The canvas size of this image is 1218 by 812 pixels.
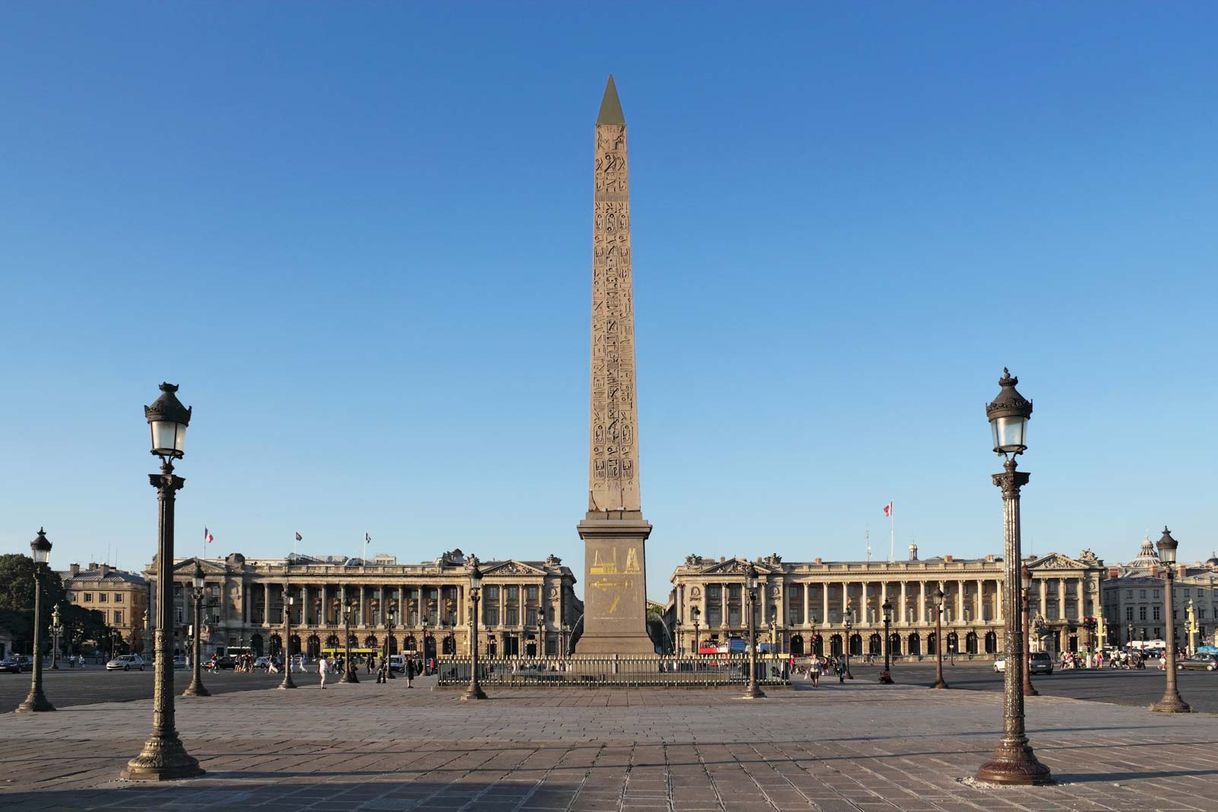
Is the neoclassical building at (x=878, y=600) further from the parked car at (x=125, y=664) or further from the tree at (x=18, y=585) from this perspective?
the parked car at (x=125, y=664)

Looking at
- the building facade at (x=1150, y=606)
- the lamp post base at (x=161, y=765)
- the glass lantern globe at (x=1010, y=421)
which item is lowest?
the building facade at (x=1150, y=606)

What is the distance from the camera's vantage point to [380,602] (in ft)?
527

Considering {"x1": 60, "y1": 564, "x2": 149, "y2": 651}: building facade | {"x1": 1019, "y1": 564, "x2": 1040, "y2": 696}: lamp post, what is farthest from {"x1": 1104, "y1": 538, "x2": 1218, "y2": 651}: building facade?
{"x1": 1019, "y1": 564, "x2": 1040, "y2": 696}: lamp post

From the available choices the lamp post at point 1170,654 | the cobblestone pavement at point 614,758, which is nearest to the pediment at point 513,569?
the cobblestone pavement at point 614,758

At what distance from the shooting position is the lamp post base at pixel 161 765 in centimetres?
1434

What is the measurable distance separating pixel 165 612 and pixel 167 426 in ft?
7.33

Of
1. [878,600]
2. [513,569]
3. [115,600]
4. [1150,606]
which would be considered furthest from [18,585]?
[1150,606]

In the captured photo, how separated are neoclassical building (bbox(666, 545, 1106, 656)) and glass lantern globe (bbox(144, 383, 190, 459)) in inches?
5634

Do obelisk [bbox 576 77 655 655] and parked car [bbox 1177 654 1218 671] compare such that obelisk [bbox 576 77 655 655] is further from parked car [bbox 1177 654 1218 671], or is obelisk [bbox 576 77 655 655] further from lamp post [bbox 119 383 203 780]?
parked car [bbox 1177 654 1218 671]

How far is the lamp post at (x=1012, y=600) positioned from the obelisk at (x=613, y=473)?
2144cm

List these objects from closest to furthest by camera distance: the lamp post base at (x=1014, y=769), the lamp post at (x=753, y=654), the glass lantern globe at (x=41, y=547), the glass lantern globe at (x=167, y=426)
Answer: the lamp post base at (x=1014, y=769), the glass lantern globe at (x=167, y=426), the glass lantern globe at (x=41, y=547), the lamp post at (x=753, y=654)

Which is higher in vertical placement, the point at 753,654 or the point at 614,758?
the point at 614,758

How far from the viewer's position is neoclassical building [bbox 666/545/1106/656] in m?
156

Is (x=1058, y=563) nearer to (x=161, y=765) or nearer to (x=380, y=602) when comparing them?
(x=380, y=602)
